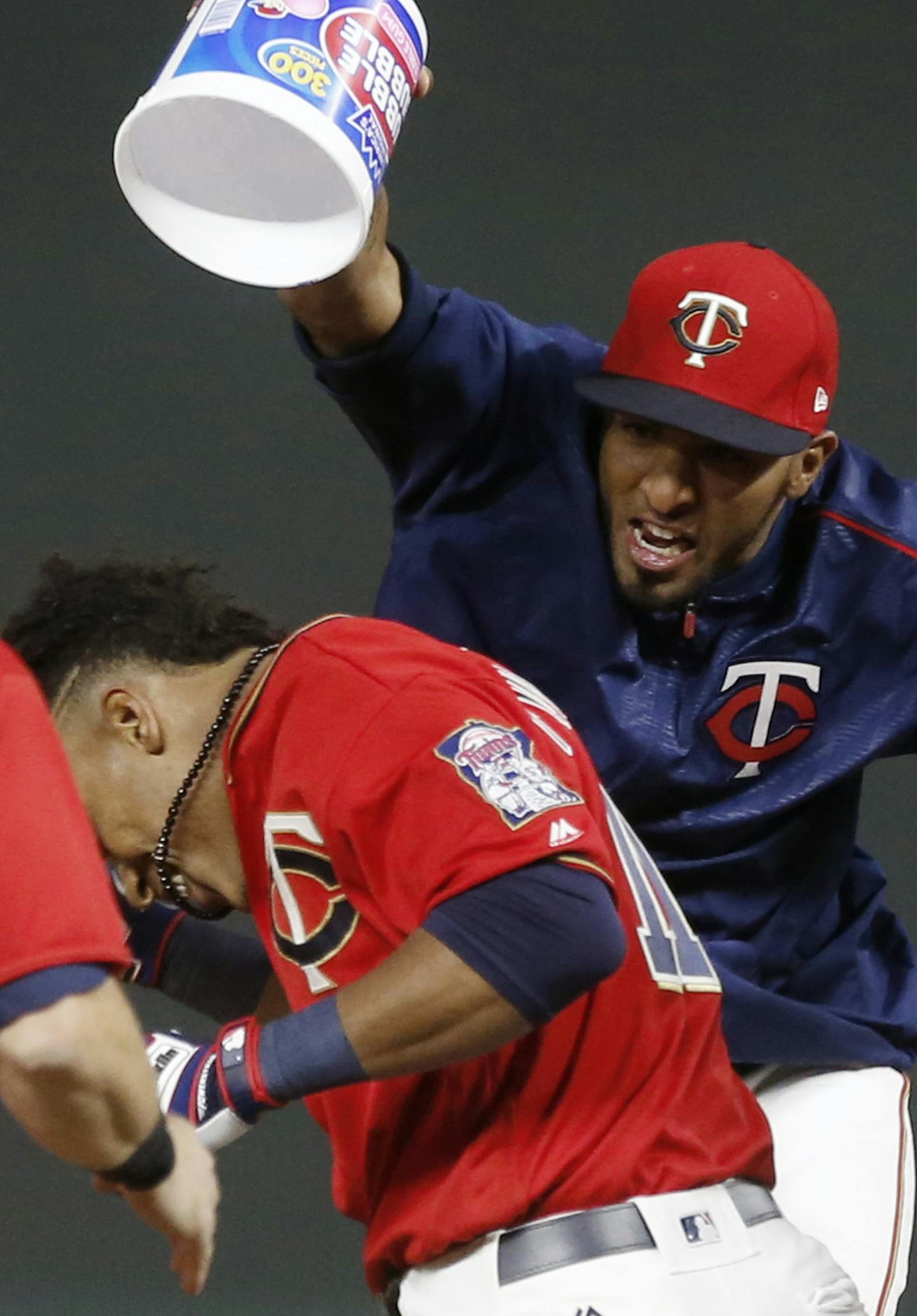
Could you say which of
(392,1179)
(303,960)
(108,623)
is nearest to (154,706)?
(108,623)

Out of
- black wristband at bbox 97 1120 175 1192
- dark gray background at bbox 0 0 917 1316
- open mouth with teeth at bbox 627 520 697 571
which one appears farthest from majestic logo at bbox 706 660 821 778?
dark gray background at bbox 0 0 917 1316

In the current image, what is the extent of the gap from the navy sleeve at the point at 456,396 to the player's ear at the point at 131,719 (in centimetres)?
39

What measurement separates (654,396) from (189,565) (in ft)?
1.30

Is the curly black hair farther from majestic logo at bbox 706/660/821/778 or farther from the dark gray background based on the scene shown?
the dark gray background

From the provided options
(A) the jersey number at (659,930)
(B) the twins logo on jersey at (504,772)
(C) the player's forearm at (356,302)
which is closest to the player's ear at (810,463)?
(C) the player's forearm at (356,302)

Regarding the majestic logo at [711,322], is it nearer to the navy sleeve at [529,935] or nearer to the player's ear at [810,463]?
the player's ear at [810,463]

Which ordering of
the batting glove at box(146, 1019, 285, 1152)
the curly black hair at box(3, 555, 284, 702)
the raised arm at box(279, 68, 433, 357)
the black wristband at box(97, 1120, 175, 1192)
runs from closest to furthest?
the black wristband at box(97, 1120, 175, 1192) < the batting glove at box(146, 1019, 285, 1152) < the curly black hair at box(3, 555, 284, 702) < the raised arm at box(279, 68, 433, 357)

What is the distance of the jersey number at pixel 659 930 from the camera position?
121cm

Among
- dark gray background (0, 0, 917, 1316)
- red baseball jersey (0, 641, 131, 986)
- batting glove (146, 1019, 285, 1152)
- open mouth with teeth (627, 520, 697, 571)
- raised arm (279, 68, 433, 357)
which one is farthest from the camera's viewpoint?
dark gray background (0, 0, 917, 1316)

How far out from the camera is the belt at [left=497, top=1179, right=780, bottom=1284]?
1165 millimetres

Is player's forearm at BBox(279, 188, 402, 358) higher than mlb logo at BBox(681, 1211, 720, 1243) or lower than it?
higher

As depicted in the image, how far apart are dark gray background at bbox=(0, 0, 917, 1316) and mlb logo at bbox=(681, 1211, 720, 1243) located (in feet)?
4.82

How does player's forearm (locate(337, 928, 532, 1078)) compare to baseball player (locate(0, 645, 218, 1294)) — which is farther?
player's forearm (locate(337, 928, 532, 1078))

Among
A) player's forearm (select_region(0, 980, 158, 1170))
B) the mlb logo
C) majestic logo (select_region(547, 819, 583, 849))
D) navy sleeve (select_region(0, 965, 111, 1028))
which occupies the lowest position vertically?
the mlb logo
